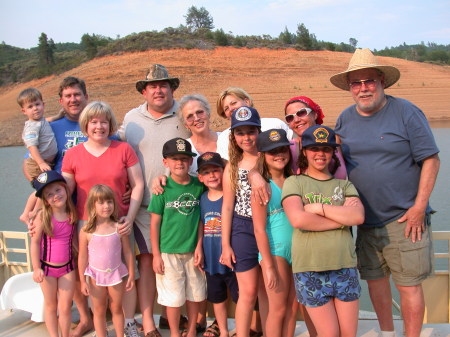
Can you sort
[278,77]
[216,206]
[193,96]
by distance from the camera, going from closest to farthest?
[216,206] → [193,96] → [278,77]

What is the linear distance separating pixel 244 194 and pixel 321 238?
55 centimetres

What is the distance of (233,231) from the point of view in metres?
2.69

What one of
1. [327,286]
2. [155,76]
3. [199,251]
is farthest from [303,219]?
[155,76]

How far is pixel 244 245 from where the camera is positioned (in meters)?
2.65

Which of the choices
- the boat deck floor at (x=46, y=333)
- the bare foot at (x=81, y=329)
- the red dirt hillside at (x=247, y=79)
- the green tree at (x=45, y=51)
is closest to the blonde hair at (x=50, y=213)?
the bare foot at (x=81, y=329)

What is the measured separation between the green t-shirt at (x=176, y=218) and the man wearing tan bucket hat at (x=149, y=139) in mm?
280

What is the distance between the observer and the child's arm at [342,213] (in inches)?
91.5

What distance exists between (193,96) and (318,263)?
1532mm

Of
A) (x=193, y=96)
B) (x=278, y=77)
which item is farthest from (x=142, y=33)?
(x=193, y=96)

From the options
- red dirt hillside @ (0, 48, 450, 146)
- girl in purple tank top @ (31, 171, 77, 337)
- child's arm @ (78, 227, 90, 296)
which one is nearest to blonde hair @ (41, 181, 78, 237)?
girl in purple tank top @ (31, 171, 77, 337)

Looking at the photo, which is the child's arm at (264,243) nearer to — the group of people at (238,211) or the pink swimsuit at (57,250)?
the group of people at (238,211)

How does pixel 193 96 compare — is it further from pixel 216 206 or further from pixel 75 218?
pixel 75 218

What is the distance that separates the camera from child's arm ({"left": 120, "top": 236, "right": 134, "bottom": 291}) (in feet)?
9.65

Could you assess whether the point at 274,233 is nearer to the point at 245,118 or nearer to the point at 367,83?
the point at 245,118
